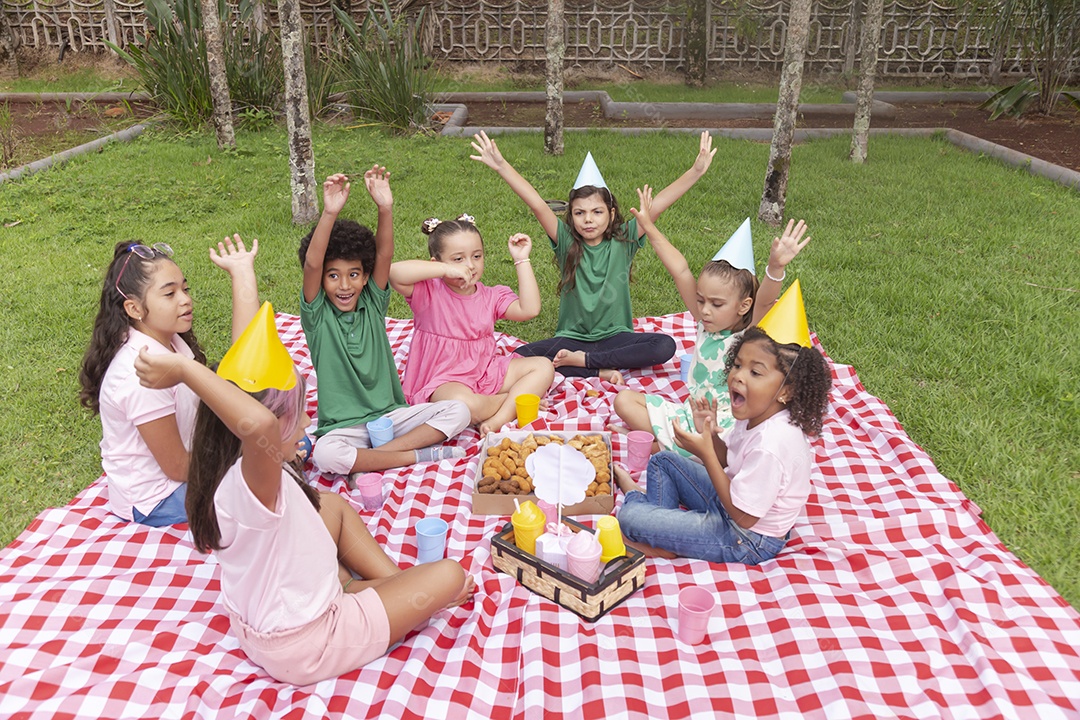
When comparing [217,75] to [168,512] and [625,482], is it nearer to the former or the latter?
[168,512]

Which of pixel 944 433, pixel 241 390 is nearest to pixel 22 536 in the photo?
pixel 241 390

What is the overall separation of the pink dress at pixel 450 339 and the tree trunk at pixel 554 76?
5.10 m

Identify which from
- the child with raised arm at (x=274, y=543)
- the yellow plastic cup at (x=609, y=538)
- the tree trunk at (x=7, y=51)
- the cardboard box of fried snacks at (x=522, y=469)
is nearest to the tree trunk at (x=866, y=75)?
the cardboard box of fried snacks at (x=522, y=469)

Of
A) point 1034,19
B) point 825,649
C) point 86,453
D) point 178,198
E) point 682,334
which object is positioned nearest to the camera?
point 825,649

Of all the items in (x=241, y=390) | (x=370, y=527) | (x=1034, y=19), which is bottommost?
(x=370, y=527)

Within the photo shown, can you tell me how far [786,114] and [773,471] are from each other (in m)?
4.86

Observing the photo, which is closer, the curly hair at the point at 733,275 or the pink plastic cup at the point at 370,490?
the pink plastic cup at the point at 370,490

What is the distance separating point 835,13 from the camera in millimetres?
14562

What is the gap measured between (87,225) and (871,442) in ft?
21.1

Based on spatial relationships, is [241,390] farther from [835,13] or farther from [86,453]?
[835,13]

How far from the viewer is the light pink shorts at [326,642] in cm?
248

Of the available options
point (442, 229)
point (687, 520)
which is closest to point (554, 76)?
point (442, 229)

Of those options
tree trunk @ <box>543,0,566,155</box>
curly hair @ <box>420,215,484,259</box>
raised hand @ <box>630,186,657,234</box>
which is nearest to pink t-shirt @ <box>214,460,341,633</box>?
curly hair @ <box>420,215,484,259</box>

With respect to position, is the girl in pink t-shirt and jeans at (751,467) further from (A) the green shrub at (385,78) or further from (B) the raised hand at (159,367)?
(A) the green shrub at (385,78)
